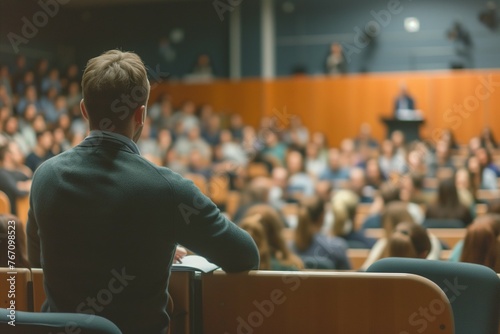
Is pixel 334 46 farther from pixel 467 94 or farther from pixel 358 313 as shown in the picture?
pixel 358 313

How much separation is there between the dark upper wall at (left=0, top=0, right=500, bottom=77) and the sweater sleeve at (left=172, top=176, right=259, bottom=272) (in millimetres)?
11008

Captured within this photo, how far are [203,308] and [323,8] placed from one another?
37.6 ft

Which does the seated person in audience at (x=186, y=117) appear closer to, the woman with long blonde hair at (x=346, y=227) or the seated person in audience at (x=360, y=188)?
the seated person in audience at (x=360, y=188)

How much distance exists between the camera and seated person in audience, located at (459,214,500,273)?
272 centimetres

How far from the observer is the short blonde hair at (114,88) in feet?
5.34

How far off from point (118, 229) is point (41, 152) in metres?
7.06

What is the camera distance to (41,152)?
8.27 metres

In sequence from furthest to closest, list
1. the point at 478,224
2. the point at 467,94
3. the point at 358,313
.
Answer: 1. the point at 467,94
2. the point at 478,224
3. the point at 358,313

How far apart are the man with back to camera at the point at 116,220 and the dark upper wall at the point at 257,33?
11.0 meters

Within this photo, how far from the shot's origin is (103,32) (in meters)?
13.7

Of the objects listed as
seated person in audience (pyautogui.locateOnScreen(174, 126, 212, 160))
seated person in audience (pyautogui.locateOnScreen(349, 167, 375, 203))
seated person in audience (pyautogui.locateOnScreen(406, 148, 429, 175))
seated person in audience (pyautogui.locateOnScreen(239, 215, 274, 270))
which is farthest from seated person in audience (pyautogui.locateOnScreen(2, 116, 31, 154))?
seated person in audience (pyautogui.locateOnScreen(239, 215, 274, 270))

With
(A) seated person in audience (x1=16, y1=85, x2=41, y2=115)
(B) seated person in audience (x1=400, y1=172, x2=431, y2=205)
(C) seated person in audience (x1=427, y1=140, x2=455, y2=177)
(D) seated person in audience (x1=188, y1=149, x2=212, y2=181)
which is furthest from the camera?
(A) seated person in audience (x1=16, y1=85, x2=41, y2=115)

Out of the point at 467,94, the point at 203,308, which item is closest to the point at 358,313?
the point at 203,308

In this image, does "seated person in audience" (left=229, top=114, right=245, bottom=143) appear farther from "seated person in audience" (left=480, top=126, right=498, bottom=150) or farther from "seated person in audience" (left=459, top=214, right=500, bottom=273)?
"seated person in audience" (left=459, top=214, right=500, bottom=273)
